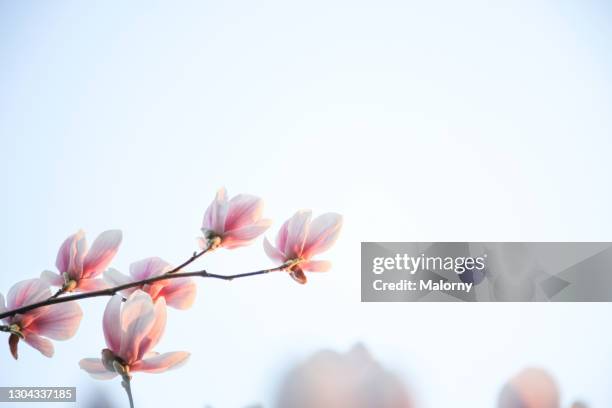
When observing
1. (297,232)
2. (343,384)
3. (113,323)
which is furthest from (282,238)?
(343,384)

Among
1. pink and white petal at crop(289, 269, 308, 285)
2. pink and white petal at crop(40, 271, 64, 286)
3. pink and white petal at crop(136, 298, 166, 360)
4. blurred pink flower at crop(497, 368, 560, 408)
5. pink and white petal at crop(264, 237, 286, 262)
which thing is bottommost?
blurred pink flower at crop(497, 368, 560, 408)

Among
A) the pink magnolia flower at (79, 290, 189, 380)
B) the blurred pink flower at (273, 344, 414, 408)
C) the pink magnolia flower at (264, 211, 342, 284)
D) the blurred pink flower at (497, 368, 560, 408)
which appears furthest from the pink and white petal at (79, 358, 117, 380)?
the blurred pink flower at (497, 368, 560, 408)

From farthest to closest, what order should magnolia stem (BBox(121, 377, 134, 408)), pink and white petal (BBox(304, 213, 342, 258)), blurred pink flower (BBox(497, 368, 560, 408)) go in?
blurred pink flower (BBox(497, 368, 560, 408)) → pink and white petal (BBox(304, 213, 342, 258)) → magnolia stem (BBox(121, 377, 134, 408))

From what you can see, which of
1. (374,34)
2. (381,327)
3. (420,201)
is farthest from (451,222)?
(374,34)

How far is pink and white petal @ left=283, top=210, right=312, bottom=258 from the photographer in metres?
0.32

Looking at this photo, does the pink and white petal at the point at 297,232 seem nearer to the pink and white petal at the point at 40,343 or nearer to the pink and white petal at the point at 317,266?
the pink and white petal at the point at 317,266

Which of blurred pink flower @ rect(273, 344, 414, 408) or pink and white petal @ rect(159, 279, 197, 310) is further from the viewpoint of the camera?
blurred pink flower @ rect(273, 344, 414, 408)

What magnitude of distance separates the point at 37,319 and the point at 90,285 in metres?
0.03

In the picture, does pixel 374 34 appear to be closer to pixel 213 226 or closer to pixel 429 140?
pixel 429 140

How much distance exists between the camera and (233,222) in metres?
0.31

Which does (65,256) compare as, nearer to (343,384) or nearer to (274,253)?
(274,253)

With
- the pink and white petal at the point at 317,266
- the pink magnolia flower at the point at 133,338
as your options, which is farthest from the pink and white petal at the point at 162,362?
the pink and white petal at the point at 317,266

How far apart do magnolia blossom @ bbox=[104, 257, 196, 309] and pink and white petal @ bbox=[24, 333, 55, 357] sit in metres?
0.04

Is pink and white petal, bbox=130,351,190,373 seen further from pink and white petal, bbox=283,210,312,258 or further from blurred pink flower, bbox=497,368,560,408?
blurred pink flower, bbox=497,368,560,408
